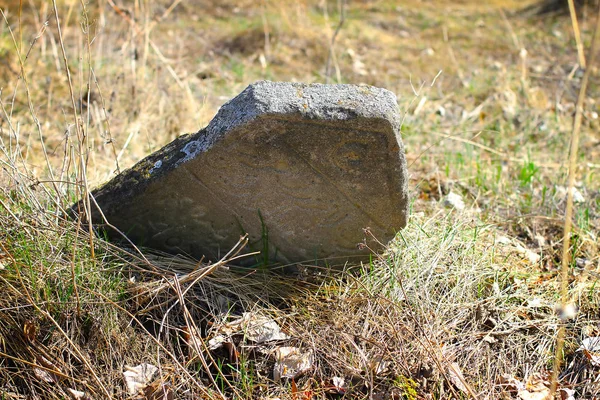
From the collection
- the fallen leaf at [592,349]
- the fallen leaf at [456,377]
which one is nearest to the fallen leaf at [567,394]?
the fallen leaf at [592,349]

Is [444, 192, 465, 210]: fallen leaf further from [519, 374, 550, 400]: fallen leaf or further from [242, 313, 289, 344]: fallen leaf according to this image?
[242, 313, 289, 344]: fallen leaf

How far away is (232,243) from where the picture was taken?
7.69 feet

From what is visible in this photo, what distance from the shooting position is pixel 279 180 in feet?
7.00

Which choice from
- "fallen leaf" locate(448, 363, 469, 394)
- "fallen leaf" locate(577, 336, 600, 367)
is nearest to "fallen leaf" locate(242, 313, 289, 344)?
"fallen leaf" locate(448, 363, 469, 394)

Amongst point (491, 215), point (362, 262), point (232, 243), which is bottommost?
point (491, 215)

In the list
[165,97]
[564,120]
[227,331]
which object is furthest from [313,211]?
[564,120]

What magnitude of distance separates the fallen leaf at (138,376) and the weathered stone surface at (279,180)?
1.70 ft

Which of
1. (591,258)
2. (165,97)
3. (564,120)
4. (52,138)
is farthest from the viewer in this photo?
(564,120)

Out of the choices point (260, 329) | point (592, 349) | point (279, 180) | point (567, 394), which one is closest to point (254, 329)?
point (260, 329)

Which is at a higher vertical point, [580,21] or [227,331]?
[227,331]

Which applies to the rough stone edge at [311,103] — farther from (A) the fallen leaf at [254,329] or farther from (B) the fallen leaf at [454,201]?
(B) the fallen leaf at [454,201]

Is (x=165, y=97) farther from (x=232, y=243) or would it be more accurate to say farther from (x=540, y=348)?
(x=540, y=348)

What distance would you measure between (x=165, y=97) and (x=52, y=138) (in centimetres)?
75

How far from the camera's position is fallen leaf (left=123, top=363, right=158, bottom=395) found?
193 cm
